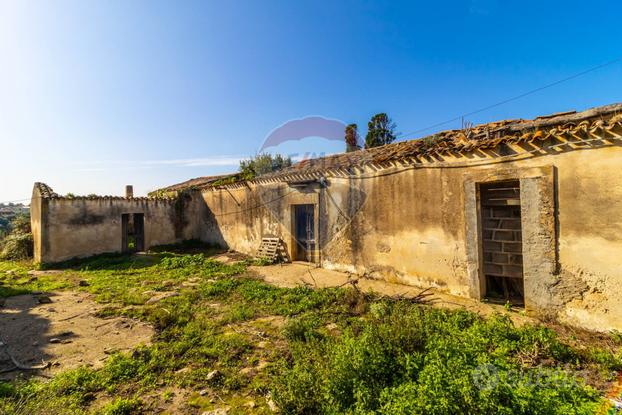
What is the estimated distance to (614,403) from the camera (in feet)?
8.00

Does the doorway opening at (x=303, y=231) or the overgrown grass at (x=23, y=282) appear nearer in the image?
the overgrown grass at (x=23, y=282)

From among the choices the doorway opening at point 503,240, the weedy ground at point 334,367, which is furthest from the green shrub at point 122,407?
the doorway opening at point 503,240

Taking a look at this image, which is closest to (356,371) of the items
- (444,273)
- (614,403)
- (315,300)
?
(614,403)

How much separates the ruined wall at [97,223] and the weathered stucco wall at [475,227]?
28.2 ft

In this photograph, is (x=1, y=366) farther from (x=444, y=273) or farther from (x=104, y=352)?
(x=444, y=273)

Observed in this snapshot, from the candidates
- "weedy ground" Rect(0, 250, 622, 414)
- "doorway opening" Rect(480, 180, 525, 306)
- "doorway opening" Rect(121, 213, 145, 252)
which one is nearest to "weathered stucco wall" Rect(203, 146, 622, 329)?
"doorway opening" Rect(480, 180, 525, 306)

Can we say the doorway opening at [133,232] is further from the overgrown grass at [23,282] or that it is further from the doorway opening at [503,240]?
the doorway opening at [503,240]

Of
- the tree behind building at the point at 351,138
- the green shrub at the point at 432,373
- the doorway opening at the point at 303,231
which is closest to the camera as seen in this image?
the green shrub at the point at 432,373

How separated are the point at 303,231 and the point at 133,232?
9.74 meters

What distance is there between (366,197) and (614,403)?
244 inches

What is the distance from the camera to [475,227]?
232 inches

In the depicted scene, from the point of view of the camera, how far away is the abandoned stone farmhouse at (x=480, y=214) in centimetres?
454

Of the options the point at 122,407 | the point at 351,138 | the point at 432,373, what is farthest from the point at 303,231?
the point at 432,373

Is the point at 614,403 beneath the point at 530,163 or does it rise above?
beneath
